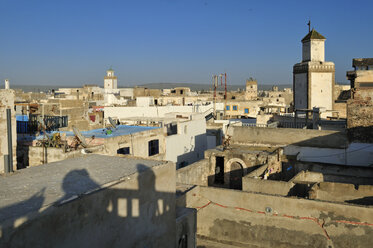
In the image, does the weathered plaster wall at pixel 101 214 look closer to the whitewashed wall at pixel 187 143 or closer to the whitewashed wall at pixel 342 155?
the whitewashed wall at pixel 342 155

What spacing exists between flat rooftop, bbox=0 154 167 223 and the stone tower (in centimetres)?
2978

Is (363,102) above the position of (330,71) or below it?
below

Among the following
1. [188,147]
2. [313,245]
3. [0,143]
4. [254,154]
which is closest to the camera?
[0,143]

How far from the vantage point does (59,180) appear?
19.8 feet

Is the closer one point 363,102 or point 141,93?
point 363,102

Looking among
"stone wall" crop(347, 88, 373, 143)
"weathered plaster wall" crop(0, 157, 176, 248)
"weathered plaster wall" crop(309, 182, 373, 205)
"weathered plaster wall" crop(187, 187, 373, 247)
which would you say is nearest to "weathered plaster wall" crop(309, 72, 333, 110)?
"stone wall" crop(347, 88, 373, 143)

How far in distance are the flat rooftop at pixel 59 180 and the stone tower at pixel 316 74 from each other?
2978cm

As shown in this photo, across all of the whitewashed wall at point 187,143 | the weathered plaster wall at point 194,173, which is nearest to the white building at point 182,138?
the whitewashed wall at point 187,143

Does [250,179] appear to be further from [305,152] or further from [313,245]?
[305,152]

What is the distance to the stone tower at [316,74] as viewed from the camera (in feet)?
111

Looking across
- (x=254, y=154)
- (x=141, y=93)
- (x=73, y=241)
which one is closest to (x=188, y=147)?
(x=254, y=154)

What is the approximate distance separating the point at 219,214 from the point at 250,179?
6.79 ft

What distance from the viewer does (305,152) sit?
860 inches

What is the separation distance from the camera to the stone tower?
33875mm
